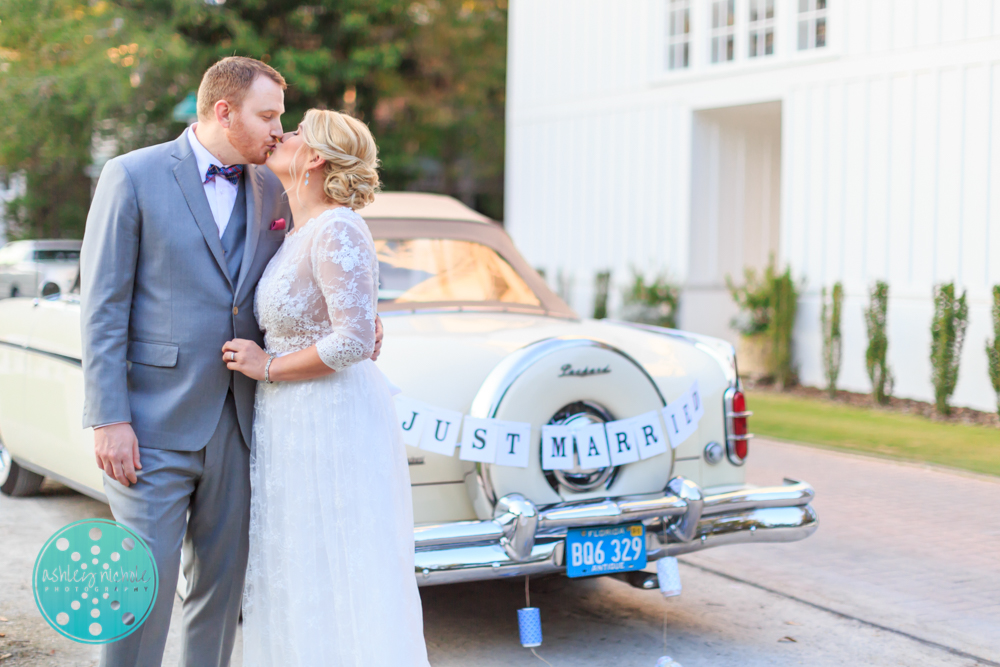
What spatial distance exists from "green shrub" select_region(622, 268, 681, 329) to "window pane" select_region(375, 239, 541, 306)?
8.68 meters

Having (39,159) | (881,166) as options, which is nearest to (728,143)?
(881,166)

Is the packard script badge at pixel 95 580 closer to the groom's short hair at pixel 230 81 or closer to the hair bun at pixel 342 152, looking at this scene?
the hair bun at pixel 342 152

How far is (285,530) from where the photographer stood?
9.43 ft

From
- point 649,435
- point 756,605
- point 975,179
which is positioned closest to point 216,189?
point 649,435

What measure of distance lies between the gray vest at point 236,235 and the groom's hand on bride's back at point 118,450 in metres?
0.50

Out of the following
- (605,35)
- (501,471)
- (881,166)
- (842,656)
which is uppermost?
(605,35)

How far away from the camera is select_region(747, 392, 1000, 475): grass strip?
8258 mm

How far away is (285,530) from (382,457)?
0.34 m

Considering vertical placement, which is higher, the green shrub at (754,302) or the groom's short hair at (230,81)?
the groom's short hair at (230,81)

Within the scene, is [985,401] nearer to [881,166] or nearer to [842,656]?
[881,166]

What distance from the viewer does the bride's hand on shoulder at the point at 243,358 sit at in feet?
9.12

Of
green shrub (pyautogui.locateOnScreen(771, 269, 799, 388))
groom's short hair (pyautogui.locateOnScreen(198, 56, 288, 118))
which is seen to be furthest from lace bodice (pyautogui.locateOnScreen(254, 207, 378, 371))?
green shrub (pyautogui.locateOnScreen(771, 269, 799, 388))

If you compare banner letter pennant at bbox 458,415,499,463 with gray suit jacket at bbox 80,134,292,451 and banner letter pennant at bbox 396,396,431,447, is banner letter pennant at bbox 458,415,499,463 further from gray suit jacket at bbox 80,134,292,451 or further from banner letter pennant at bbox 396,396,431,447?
gray suit jacket at bbox 80,134,292,451

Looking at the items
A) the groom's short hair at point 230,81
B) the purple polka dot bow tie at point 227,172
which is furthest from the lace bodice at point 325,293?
the groom's short hair at point 230,81
